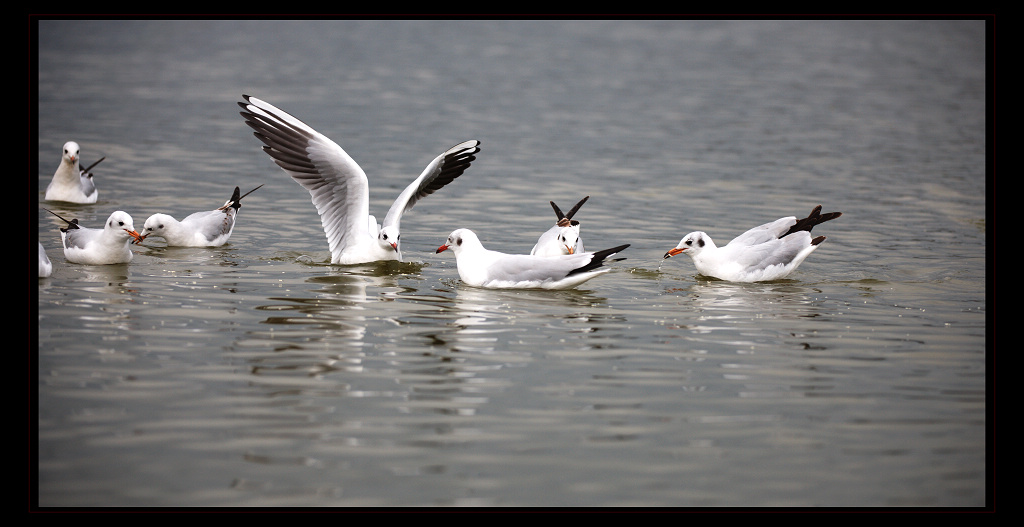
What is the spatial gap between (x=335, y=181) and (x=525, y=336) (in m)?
4.20

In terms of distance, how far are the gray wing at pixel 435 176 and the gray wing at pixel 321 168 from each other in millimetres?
363

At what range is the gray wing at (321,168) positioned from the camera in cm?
1273

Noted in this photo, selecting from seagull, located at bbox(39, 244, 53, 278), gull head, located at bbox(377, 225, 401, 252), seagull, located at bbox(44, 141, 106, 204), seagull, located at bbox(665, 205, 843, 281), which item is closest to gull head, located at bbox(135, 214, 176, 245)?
seagull, located at bbox(39, 244, 53, 278)

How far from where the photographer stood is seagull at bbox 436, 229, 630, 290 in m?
11.6

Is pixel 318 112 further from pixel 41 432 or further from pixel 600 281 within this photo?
pixel 41 432

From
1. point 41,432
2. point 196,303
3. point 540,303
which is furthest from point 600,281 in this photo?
point 41,432

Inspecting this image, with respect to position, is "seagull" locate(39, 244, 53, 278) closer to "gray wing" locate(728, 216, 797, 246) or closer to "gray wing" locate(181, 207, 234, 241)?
"gray wing" locate(181, 207, 234, 241)

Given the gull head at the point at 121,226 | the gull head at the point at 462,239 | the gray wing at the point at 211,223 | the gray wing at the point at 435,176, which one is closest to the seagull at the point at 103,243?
the gull head at the point at 121,226

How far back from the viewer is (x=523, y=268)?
11711 millimetres

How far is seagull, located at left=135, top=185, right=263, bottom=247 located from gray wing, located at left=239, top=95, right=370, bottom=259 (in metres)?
1.37

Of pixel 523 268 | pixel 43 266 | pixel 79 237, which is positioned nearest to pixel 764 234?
pixel 523 268

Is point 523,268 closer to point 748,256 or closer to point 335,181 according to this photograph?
point 748,256

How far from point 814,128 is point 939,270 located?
14043 mm

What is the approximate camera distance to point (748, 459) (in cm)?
705
